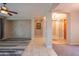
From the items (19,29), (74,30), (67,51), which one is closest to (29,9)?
(19,29)

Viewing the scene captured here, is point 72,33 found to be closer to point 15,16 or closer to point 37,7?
point 37,7

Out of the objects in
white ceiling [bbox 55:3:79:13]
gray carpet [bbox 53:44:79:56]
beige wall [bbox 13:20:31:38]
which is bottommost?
gray carpet [bbox 53:44:79:56]

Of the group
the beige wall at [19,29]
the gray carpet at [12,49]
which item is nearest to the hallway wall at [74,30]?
the gray carpet at [12,49]

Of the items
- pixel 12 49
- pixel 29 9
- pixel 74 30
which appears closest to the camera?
pixel 12 49

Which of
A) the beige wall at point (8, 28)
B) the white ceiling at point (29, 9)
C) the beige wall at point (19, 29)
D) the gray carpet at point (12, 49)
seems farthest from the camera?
the beige wall at point (19, 29)

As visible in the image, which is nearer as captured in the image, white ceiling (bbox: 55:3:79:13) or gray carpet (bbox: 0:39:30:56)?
gray carpet (bbox: 0:39:30:56)

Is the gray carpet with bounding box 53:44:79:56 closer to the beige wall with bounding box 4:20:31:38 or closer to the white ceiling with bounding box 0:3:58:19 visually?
the white ceiling with bounding box 0:3:58:19

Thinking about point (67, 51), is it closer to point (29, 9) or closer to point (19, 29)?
point (29, 9)

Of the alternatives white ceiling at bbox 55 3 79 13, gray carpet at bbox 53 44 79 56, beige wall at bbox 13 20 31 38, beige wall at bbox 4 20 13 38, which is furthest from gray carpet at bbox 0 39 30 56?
beige wall at bbox 13 20 31 38

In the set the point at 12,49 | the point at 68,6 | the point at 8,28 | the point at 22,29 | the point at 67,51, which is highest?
the point at 68,6

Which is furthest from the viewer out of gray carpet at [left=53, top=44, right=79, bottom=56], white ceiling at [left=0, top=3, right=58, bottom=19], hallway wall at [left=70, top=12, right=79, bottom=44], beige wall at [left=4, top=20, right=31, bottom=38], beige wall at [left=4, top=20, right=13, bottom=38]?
beige wall at [left=4, top=20, right=31, bottom=38]

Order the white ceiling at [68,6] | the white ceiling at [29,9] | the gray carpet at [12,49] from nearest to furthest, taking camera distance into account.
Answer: the gray carpet at [12,49], the white ceiling at [68,6], the white ceiling at [29,9]

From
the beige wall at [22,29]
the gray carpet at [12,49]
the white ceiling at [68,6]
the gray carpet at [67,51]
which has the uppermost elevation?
the white ceiling at [68,6]

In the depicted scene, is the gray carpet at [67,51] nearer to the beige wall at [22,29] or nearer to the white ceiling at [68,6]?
the white ceiling at [68,6]
